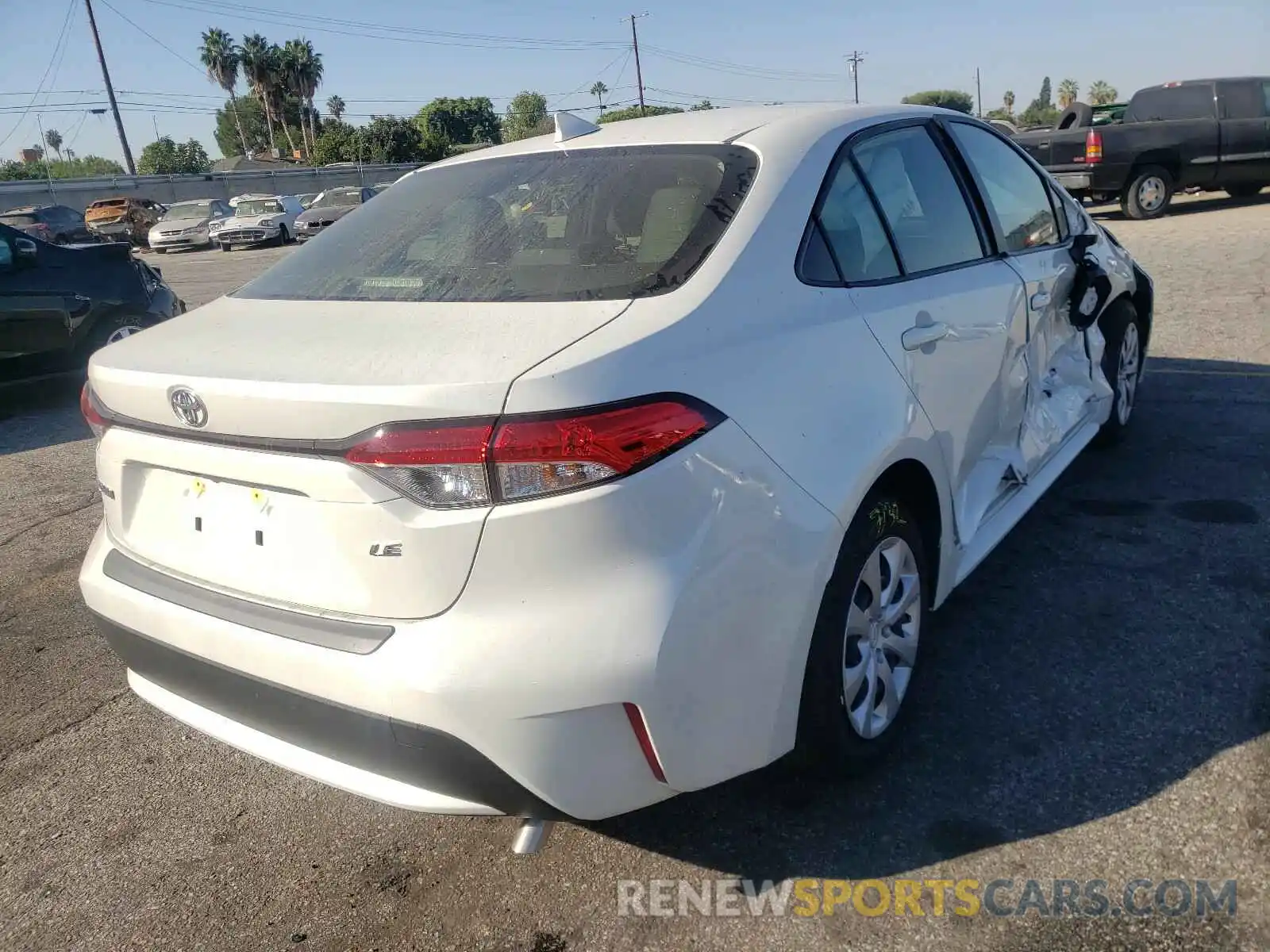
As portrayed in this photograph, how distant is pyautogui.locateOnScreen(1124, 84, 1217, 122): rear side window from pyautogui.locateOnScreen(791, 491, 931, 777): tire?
15.4 metres

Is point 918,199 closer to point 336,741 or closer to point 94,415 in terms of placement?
point 336,741

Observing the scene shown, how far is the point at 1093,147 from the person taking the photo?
49.0 feet

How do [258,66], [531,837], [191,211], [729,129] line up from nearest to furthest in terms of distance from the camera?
[531,837] < [729,129] < [191,211] < [258,66]

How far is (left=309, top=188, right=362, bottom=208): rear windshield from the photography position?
27.6m

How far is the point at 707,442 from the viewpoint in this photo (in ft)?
6.43

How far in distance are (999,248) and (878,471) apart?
1455 mm

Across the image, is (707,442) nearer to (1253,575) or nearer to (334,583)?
(334,583)

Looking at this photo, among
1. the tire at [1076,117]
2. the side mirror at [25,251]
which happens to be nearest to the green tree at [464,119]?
the tire at [1076,117]

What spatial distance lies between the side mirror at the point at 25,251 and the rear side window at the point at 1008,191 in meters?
7.15

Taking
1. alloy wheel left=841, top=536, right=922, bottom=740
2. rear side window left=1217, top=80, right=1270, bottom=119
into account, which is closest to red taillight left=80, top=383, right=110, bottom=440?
alloy wheel left=841, top=536, right=922, bottom=740

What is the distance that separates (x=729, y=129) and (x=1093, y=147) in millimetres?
14241

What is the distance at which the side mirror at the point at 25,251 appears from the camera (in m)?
7.71

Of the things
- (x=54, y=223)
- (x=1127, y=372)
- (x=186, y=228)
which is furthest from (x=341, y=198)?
(x=1127, y=372)

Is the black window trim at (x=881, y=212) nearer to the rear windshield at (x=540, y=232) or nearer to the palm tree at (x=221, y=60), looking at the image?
the rear windshield at (x=540, y=232)
